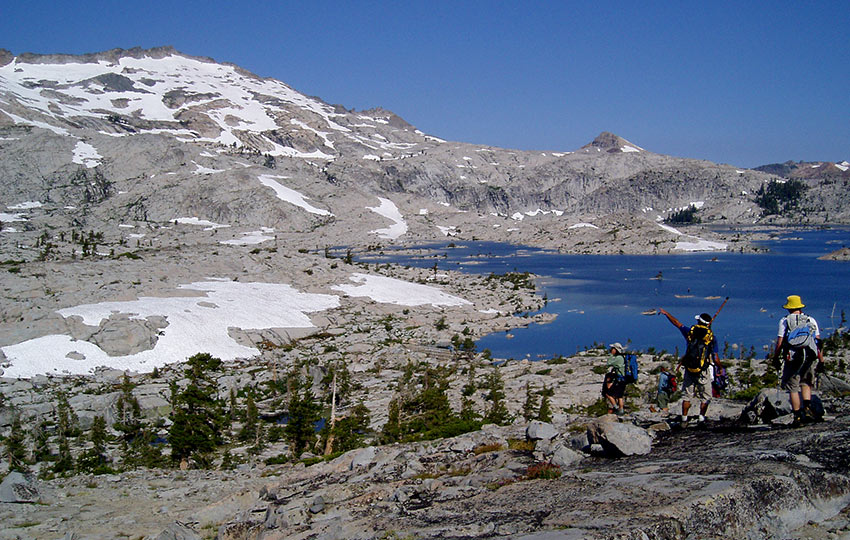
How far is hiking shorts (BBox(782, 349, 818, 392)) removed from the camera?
898 cm

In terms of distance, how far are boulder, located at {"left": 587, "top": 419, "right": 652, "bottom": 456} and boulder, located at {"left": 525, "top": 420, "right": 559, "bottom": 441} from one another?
5.12 ft

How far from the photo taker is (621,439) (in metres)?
9.63

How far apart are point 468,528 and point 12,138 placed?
15204cm

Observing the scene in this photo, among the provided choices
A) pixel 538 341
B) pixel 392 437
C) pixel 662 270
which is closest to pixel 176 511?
pixel 392 437

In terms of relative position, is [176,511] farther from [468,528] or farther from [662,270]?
[662,270]

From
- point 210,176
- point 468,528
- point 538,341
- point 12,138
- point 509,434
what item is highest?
point 12,138

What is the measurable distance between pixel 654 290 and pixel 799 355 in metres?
65.0

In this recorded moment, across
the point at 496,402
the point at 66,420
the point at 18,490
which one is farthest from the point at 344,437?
the point at 66,420

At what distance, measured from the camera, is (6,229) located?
302ft

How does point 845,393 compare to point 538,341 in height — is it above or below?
above

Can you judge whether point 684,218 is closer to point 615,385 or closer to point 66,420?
point 66,420

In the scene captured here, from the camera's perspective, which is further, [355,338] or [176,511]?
[355,338]

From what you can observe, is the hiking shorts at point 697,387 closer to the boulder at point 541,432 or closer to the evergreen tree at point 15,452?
the boulder at point 541,432

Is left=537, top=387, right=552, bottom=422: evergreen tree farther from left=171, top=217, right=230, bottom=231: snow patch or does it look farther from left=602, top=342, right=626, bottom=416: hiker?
left=171, top=217, right=230, bottom=231: snow patch
